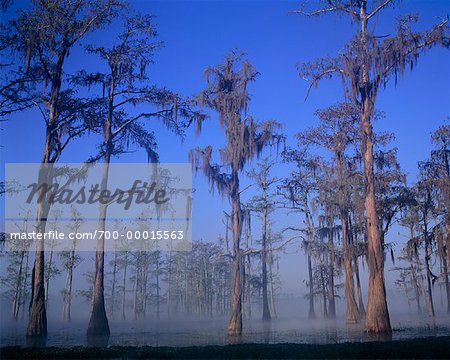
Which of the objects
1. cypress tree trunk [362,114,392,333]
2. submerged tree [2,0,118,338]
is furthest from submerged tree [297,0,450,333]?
submerged tree [2,0,118,338]

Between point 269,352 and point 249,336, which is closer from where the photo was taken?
point 269,352

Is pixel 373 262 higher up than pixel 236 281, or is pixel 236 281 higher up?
pixel 373 262

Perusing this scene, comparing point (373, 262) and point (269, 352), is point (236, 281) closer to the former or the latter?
point (373, 262)

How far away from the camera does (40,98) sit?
19.7m

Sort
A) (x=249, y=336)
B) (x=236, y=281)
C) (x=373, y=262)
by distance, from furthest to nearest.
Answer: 1. (x=236, y=281)
2. (x=373, y=262)
3. (x=249, y=336)

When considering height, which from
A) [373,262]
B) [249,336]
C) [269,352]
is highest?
[373,262]

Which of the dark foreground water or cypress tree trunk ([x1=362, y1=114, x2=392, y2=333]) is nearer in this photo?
the dark foreground water

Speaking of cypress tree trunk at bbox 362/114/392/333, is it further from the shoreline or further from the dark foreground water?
the shoreline

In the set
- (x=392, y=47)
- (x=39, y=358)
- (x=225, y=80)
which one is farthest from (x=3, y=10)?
(x=392, y=47)

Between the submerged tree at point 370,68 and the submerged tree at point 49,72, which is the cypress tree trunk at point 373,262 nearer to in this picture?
the submerged tree at point 370,68

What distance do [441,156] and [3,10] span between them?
84.4 ft

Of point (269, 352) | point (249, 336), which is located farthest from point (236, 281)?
point (269, 352)

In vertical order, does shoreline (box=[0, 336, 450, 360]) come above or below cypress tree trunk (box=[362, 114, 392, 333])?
below

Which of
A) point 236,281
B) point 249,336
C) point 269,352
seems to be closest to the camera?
point 269,352
